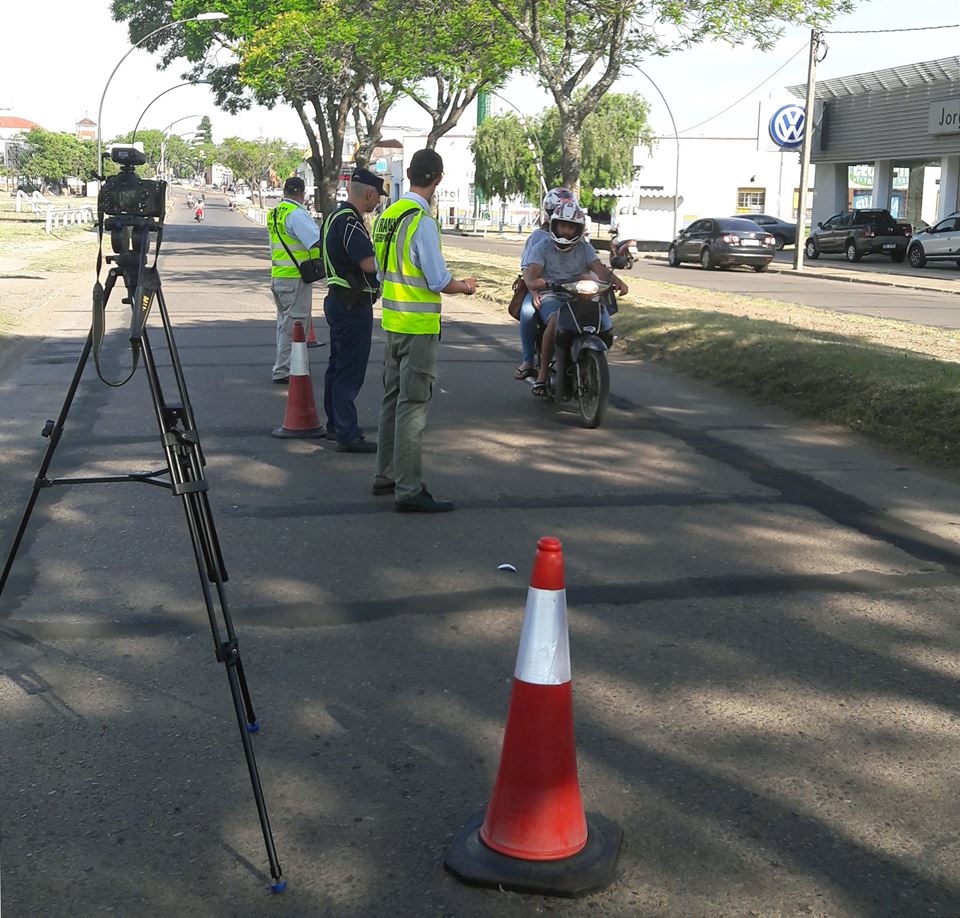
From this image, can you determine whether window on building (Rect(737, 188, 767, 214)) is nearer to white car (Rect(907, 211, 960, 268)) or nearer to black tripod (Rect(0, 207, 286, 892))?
white car (Rect(907, 211, 960, 268))

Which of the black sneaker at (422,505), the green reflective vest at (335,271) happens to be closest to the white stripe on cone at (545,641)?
the black sneaker at (422,505)

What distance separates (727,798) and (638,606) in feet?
5.87

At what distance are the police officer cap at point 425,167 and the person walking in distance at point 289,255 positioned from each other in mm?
3867

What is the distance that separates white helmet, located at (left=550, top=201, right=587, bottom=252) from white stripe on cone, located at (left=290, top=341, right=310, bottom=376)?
7.17 feet

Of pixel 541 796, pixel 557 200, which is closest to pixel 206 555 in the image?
pixel 541 796

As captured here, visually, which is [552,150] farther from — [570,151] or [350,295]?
[350,295]

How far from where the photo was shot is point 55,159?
12838 centimetres

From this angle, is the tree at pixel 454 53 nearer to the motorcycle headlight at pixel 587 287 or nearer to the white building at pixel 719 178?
the motorcycle headlight at pixel 587 287

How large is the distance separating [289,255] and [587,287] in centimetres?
286

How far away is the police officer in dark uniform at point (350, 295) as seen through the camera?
324 inches

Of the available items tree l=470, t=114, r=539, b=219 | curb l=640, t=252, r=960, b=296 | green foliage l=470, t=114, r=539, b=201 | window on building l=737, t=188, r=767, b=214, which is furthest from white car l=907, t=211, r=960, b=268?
window on building l=737, t=188, r=767, b=214

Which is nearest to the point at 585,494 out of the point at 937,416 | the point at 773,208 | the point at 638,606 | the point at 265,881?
the point at 638,606

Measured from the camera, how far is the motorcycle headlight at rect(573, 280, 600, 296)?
9672mm

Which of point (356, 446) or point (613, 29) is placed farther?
point (613, 29)
